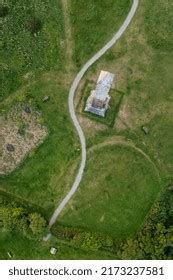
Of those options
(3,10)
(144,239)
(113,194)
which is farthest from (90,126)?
(3,10)

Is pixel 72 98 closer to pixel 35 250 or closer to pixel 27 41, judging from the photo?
pixel 27 41

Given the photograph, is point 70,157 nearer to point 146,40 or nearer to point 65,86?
point 65,86

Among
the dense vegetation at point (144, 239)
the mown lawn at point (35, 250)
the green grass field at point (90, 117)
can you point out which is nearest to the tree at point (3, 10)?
the green grass field at point (90, 117)

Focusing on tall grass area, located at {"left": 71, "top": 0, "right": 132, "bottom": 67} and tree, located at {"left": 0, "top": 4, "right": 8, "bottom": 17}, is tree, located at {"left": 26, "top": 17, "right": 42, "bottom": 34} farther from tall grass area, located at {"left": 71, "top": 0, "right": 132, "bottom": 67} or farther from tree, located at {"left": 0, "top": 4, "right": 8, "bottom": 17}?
tall grass area, located at {"left": 71, "top": 0, "right": 132, "bottom": 67}

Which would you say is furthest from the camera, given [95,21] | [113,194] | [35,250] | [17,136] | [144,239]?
[95,21]

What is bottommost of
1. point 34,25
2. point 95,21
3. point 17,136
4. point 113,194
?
point 113,194

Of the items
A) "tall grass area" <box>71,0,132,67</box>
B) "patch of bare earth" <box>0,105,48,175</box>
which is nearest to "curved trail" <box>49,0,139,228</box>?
"tall grass area" <box>71,0,132,67</box>
